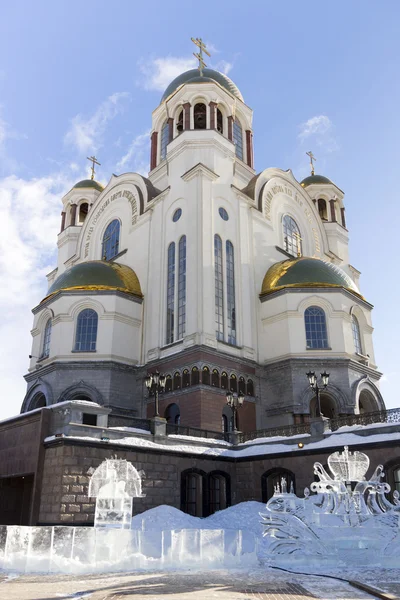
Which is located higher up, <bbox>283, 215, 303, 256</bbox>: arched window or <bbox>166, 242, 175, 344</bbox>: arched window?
<bbox>283, 215, 303, 256</bbox>: arched window

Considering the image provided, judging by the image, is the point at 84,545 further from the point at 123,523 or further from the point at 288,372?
the point at 288,372

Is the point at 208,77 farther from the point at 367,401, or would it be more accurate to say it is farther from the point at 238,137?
the point at 367,401

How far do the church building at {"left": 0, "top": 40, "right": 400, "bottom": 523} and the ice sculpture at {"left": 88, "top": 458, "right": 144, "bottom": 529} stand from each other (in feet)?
12.6

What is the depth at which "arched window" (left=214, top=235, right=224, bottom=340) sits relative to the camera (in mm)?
30172

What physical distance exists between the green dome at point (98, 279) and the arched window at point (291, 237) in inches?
455

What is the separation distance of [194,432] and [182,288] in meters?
9.71

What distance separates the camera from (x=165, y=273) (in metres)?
32.8

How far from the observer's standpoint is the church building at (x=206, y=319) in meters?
28.3

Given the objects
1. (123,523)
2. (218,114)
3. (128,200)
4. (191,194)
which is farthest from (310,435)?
(218,114)

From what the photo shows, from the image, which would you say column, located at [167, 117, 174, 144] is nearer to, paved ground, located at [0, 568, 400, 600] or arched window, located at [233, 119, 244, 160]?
arched window, located at [233, 119, 244, 160]

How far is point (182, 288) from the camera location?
103ft

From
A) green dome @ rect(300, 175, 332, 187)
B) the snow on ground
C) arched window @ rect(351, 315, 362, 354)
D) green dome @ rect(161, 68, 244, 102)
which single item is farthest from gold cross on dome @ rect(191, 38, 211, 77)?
the snow on ground

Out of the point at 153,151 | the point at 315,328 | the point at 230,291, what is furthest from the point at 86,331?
the point at 153,151

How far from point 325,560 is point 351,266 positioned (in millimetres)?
32962
